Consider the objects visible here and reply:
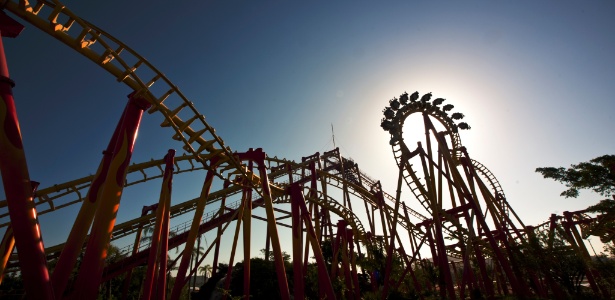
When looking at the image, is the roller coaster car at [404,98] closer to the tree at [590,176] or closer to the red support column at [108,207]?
the tree at [590,176]

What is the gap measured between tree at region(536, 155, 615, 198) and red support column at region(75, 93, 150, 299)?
1216 centimetres

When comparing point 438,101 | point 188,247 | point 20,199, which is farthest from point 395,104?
point 20,199

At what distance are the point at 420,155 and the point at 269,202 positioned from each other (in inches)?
249

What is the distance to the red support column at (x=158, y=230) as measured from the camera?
23.0ft

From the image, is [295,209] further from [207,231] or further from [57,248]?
[57,248]

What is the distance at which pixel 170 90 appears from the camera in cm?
674

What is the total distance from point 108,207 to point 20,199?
1.58 metres

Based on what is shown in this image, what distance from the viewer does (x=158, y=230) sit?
741 cm

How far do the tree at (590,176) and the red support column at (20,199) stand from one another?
12500 mm

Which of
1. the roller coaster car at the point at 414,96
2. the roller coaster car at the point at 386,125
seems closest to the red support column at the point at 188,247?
the roller coaster car at the point at 386,125

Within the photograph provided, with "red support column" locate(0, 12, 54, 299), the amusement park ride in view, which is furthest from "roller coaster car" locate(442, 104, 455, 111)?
"red support column" locate(0, 12, 54, 299)

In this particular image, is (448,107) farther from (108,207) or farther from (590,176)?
(108,207)

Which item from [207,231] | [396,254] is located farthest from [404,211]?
[207,231]

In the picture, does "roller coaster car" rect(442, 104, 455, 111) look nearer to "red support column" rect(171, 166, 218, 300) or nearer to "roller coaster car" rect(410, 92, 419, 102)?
"roller coaster car" rect(410, 92, 419, 102)
